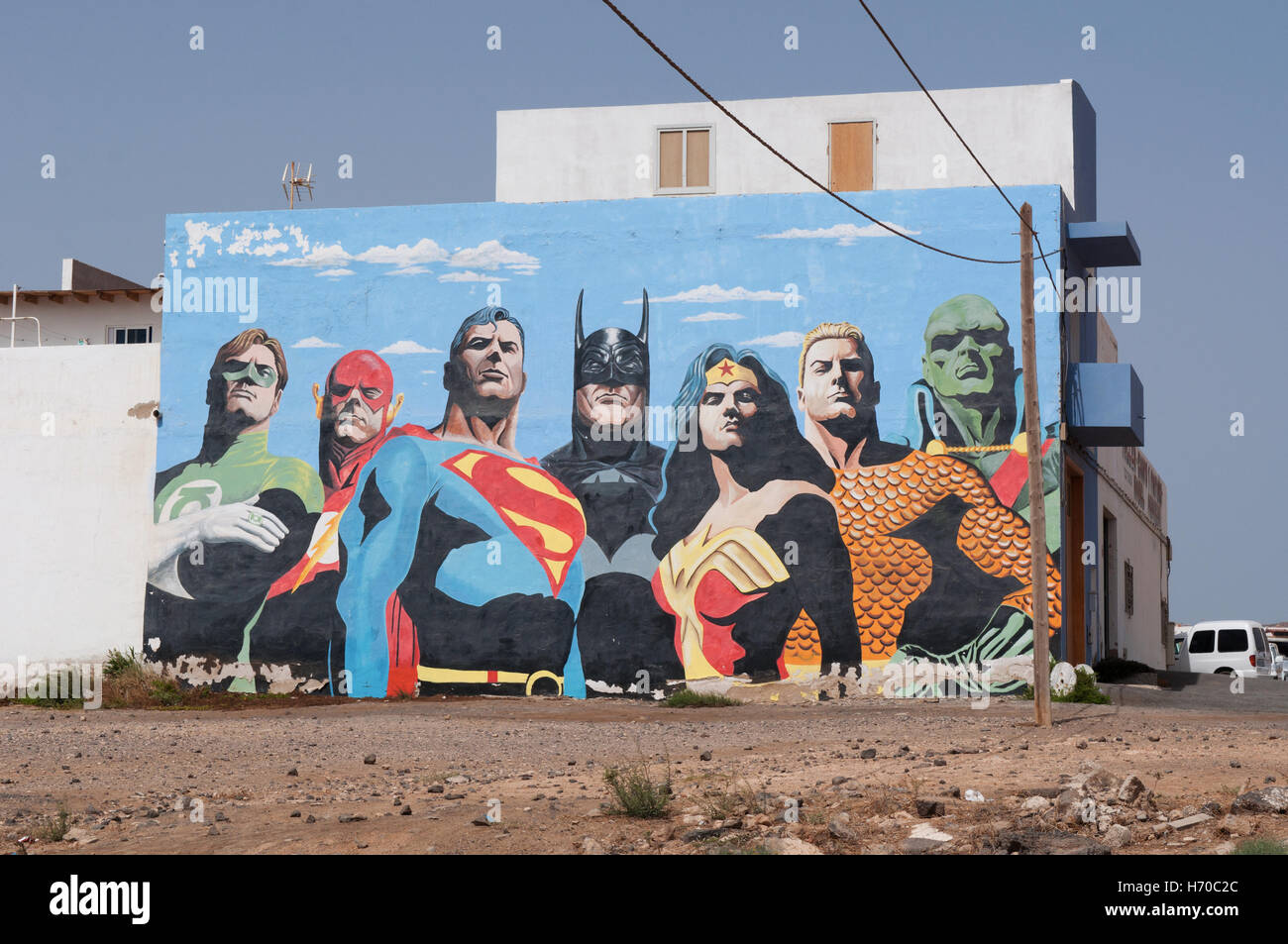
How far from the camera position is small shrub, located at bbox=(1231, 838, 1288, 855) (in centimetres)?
786

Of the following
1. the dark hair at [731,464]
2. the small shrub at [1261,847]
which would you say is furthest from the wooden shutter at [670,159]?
the small shrub at [1261,847]

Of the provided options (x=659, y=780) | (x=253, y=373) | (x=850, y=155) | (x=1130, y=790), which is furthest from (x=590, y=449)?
(x=1130, y=790)

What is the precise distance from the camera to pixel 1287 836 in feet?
27.9

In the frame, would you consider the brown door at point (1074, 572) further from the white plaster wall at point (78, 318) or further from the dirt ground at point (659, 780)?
the white plaster wall at point (78, 318)

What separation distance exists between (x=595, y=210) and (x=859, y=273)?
16.8ft

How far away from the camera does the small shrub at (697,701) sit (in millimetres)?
22844

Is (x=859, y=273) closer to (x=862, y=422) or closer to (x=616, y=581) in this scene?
(x=862, y=422)

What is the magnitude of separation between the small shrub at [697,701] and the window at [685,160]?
38.1 feet

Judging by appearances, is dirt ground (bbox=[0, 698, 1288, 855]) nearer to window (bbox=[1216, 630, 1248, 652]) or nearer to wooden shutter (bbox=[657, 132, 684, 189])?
wooden shutter (bbox=[657, 132, 684, 189])

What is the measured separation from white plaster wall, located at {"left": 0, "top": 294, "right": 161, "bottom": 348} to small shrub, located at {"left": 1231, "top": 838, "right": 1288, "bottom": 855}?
38.6 m

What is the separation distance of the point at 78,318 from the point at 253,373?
1926 cm

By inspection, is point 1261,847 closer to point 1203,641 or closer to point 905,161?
point 905,161
